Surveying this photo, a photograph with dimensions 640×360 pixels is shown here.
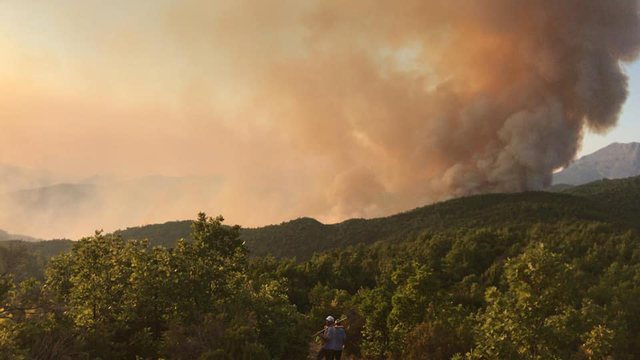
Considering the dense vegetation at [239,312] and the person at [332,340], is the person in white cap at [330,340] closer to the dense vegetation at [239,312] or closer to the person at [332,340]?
the person at [332,340]

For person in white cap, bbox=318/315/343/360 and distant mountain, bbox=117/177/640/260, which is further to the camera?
distant mountain, bbox=117/177/640/260

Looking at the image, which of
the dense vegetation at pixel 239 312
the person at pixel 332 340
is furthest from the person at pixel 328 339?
the dense vegetation at pixel 239 312

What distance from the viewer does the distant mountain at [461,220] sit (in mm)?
96812

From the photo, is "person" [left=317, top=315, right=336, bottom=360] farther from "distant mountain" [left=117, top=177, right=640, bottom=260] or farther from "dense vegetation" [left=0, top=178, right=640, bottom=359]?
"distant mountain" [left=117, top=177, right=640, bottom=260]

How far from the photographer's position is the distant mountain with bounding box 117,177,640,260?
318 feet

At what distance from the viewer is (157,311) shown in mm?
23281

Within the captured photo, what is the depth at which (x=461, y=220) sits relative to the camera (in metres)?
104

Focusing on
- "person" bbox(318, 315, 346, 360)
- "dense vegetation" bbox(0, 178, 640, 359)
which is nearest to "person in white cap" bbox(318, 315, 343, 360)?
"person" bbox(318, 315, 346, 360)

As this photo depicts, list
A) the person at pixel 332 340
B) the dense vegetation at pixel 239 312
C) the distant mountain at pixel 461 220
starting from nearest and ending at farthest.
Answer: the dense vegetation at pixel 239 312
the person at pixel 332 340
the distant mountain at pixel 461 220

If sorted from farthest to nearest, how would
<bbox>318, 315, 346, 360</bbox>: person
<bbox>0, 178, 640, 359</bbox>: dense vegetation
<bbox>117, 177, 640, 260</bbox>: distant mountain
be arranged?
<bbox>117, 177, 640, 260</bbox>: distant mountain → <bbox>318, 315, 346, 360</bbox>: person → <bbox>0, 178, 640, 359</bbox>: dense vegetation

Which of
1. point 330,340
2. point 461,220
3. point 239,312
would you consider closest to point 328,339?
point 330,340

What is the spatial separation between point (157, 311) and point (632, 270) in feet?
178

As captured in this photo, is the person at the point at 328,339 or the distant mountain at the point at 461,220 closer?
the person at the point at 328,339

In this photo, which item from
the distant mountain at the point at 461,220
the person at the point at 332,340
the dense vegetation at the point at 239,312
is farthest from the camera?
the distant mountain at the point at 461,220
